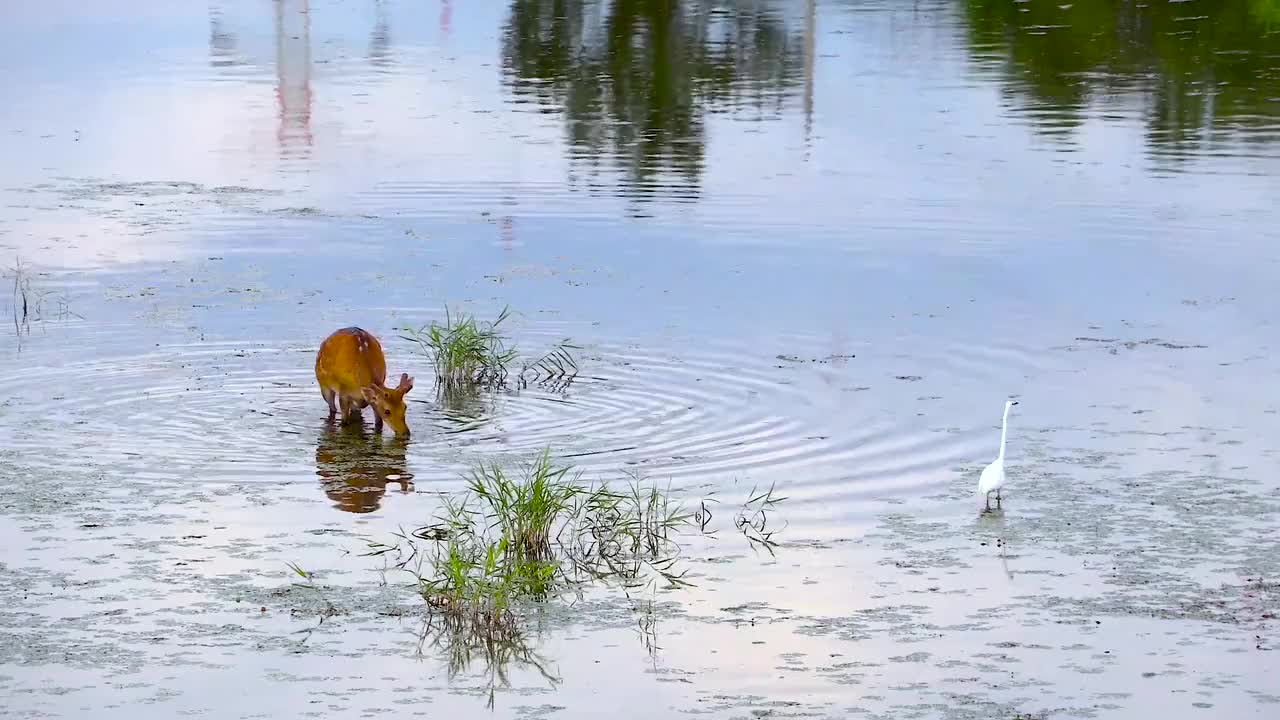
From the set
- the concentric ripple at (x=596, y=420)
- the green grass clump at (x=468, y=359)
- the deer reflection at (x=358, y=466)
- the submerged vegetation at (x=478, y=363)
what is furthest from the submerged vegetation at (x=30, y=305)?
the deer reflection at (x=358, y=466)

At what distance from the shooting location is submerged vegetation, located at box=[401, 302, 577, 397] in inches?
531

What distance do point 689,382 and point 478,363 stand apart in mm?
1426

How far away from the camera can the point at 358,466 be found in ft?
38.9

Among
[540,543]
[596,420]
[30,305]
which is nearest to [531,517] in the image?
[540,543]

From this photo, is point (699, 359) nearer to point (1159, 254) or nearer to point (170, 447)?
point (170, 447)

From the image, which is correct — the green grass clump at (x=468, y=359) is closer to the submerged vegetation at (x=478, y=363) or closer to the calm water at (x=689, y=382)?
the submerged vegetation at (x=478, y=363)

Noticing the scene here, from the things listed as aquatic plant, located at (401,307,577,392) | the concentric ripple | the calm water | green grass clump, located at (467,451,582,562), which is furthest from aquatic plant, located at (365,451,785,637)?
aquatic plant, located at (401,307,577,392)

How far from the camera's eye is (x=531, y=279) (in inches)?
671

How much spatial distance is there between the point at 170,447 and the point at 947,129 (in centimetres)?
1572

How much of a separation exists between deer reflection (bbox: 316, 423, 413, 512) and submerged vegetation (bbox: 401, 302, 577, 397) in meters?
0.94

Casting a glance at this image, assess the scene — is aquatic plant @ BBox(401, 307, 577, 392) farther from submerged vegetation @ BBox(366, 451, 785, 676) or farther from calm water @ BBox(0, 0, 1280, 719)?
submerged vegetation @ BBox(366, 451, 785, 676)

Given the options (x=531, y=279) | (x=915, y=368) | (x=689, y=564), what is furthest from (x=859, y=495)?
(x=531, y=279)

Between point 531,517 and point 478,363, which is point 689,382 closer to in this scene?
point 478,363

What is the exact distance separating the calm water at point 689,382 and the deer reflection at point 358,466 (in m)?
0.04
